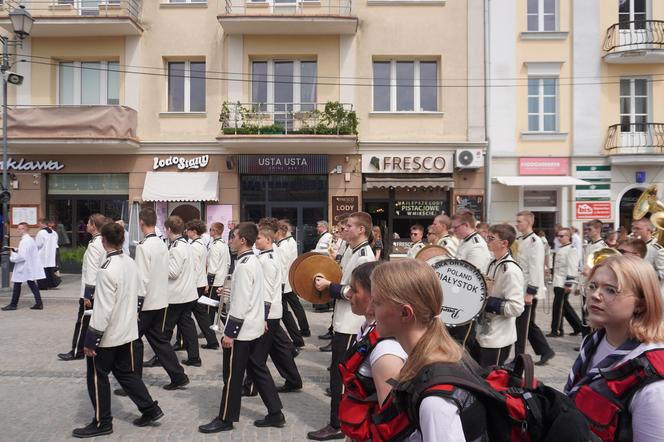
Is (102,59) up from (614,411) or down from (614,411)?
up

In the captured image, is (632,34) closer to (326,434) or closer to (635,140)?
(635,140)

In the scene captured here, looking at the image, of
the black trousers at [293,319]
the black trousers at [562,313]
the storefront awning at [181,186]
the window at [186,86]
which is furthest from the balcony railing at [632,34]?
the black trousers at [293,319]

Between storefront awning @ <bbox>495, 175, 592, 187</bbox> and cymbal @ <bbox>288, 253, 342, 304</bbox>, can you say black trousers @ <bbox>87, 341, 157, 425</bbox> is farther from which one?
storefront awning @ <bbox>495, 175, 592, 187</bbox>

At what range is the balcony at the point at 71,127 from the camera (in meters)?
17.2

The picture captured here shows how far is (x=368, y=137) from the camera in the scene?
1780cm

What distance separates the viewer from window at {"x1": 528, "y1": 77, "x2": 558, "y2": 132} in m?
17.9

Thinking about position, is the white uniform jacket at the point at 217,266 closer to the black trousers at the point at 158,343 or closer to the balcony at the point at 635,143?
the black trousers at the point at 158,343

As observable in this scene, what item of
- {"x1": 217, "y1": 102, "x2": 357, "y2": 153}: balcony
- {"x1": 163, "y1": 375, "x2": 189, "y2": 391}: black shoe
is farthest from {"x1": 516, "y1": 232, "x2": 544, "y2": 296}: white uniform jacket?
{"x1": 217, "y1": 102, "x2": 357, "y2": 153}: balcony

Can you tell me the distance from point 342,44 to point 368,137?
316 cm

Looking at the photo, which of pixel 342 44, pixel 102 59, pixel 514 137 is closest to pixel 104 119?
pixel 102 59

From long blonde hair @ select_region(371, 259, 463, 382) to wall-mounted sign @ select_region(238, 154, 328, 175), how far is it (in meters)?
15.7

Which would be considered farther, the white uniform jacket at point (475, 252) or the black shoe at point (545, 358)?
the black shoe at point (545, 358)

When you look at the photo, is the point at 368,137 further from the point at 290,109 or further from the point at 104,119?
the point at 104,119

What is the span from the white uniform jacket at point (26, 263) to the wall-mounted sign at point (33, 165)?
7.15 metres
